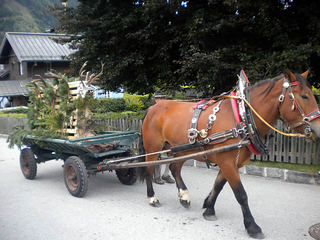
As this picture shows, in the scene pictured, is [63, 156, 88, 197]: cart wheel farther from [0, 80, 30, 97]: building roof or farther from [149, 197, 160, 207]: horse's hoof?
[0, 80, 30, 97]: building roof

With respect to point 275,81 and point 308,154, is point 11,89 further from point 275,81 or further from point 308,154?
point 275,81

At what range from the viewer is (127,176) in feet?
20.7

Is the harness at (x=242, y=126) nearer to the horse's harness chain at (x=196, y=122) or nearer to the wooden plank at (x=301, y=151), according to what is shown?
the horse's harness chain at (x=196, y=122)

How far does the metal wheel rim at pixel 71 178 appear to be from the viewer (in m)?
5.62

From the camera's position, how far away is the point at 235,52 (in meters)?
7.38

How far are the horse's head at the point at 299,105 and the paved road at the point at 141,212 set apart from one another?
1531mm

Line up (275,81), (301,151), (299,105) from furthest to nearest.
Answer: (301,151) < (275,81) < (299,105)

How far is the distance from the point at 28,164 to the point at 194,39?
520 centimetres

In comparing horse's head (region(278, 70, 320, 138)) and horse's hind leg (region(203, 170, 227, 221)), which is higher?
horse's head (region(278, 70, 320, 138))

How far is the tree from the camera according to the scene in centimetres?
683

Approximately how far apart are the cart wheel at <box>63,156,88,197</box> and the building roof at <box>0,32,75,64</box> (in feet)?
76.8

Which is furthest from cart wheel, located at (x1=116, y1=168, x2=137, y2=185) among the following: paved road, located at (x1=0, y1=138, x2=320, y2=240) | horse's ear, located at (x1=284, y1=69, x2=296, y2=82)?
horse's ear, located at (x1=284, y1=69, x2=296, y2=82)

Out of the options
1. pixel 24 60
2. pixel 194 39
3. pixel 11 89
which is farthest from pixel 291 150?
pixel 11 89

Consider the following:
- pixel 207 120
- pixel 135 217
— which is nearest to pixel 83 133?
pixel 135 217
